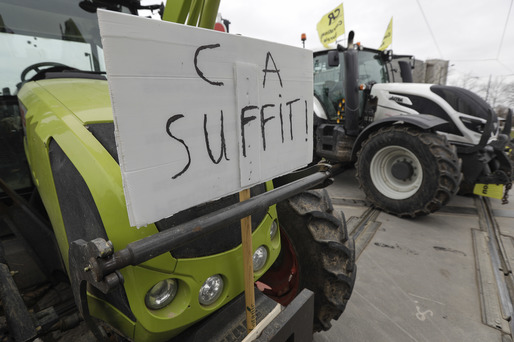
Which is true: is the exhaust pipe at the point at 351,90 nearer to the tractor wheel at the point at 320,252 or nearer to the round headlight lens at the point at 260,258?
the tractor wheel at the point at 320,252

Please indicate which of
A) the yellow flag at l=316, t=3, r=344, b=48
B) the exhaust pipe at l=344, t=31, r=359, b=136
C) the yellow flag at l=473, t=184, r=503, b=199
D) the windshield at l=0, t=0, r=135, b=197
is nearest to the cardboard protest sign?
the windshield at l=0, t=0, r=135, b=197

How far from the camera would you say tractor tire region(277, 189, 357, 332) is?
1.52 metres

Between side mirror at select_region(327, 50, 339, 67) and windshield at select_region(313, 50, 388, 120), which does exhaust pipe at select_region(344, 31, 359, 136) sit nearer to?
side mirror at select_region(327, 50, 339, 67)

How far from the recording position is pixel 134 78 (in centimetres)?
64

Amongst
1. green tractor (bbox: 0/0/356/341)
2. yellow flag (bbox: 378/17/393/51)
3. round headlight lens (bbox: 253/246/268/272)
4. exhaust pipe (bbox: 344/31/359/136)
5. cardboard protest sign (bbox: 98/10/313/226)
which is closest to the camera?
cardboard protest sign (bbox: 98/10/313/226)

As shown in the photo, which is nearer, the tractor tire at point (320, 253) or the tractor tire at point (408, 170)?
the tractor tire at point (320, 253)

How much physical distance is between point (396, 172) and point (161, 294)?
12.0 ft

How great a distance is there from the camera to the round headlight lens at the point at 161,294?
0.93 m

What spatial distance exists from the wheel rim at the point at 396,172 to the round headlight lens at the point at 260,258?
301 cm

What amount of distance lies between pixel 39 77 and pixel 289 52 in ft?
5.48

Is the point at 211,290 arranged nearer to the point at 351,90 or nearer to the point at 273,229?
the point at 273,229

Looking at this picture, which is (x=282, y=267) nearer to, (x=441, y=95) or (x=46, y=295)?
(x=46, y=295)

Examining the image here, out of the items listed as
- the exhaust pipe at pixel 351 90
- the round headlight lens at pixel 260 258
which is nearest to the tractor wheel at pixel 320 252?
the round headlight lens at pixel 260 258

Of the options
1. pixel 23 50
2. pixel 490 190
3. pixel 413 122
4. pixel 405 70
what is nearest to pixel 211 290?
pixel 23 50
